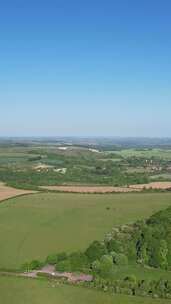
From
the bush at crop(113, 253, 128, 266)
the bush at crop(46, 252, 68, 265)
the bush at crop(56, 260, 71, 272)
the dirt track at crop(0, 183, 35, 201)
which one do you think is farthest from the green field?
the bush at crop(113, 253, 128, 266)

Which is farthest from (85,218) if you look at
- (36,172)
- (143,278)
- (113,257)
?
(36,172)

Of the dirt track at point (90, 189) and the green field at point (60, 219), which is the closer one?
the green field at point (60, 219)

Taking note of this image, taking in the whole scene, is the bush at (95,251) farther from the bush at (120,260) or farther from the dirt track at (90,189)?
the dirt track at (90,189)

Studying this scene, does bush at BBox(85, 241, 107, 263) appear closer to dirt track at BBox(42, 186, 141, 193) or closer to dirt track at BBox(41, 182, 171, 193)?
dirt track at BBox(41, 182, 171, 193)

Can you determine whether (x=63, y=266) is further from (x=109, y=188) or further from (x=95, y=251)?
(x=109, y=188)

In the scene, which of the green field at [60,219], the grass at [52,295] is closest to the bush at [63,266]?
the grass at [52,295]

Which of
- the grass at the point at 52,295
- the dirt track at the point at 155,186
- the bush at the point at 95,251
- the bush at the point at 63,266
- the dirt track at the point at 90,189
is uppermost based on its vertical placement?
the dirt track at the point at 155,186
